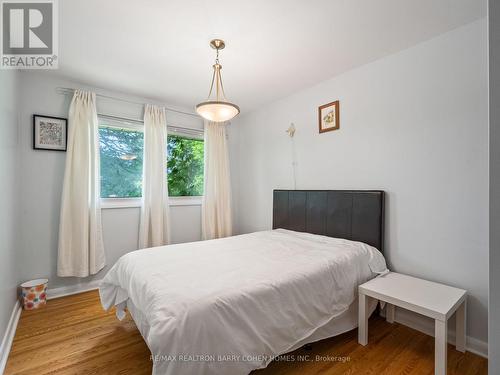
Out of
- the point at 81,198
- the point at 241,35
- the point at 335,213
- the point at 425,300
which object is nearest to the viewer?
the point at 425,300

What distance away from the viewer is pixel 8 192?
1.95 m

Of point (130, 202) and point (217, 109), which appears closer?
point (217, 109)

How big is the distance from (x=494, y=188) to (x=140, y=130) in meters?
3.62

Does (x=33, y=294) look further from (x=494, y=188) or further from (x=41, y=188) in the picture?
(x=494, y=188)

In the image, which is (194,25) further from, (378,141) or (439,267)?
(439,267)

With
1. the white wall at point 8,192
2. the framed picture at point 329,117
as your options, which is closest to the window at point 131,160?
the white wall at point 8,192

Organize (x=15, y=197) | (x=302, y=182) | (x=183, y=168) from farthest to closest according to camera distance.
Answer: (x=183, y=168) → (x=302, y=182) → (x=15, y=197)

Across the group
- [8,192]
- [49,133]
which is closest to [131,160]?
[49,133]

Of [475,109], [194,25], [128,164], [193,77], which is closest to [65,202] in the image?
[128,164]

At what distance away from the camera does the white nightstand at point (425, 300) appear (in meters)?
1.47

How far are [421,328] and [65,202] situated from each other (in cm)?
386

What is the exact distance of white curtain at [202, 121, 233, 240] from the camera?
379cm

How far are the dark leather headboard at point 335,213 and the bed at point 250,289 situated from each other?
0.01m

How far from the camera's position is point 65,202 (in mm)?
2662
